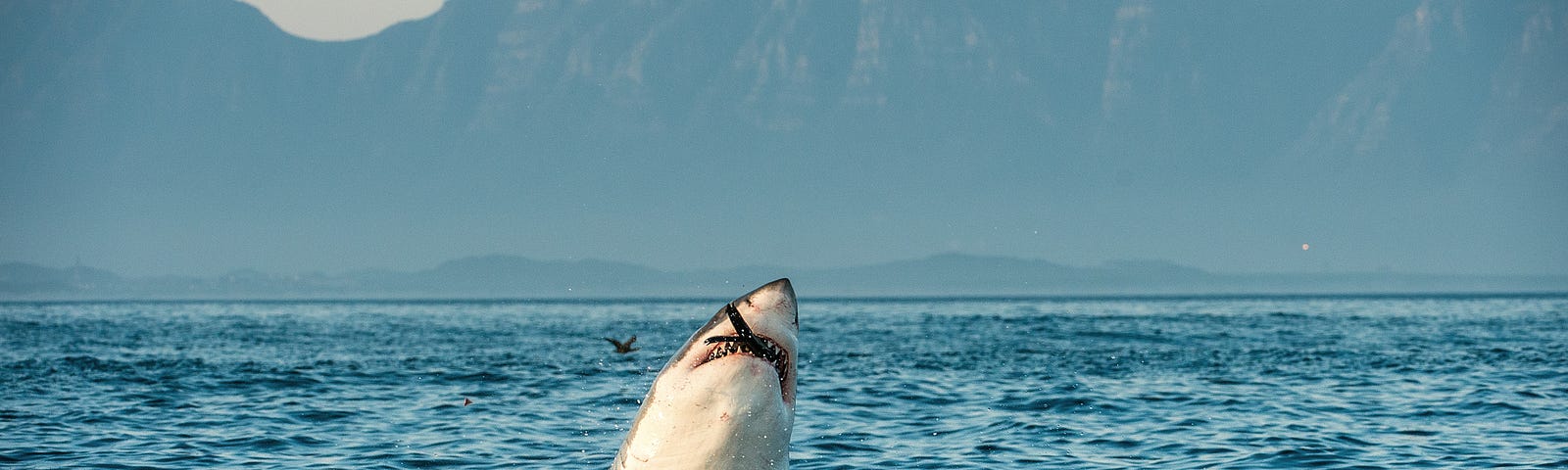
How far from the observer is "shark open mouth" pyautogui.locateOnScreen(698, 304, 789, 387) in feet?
17.4

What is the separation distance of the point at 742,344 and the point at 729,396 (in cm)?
21

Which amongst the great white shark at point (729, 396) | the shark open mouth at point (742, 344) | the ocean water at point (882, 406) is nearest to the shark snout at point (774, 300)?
the great white shark at point (729, 396)

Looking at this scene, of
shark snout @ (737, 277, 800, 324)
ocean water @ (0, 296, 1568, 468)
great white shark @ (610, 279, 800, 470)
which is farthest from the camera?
ocean water @ (0, 296, 1568, 468)

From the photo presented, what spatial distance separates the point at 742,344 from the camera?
5.31m

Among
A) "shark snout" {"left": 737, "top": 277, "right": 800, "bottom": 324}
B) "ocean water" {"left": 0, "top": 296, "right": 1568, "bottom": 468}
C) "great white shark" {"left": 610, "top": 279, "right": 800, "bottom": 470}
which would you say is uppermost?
"shark snout" {"left": 737, "top": 277, "right": 800, "bottom": 324}

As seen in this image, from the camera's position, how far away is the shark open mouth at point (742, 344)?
5.30 m

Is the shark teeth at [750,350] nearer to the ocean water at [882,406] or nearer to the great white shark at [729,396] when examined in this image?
the great white shark at [729,396]

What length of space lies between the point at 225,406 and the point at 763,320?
73.2 ft

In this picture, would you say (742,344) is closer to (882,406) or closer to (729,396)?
(729,396)

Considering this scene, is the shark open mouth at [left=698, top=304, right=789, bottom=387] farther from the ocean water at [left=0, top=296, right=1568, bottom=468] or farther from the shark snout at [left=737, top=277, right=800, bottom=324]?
the ocean water at [left=0, top=296, right=1568, bottom=468]

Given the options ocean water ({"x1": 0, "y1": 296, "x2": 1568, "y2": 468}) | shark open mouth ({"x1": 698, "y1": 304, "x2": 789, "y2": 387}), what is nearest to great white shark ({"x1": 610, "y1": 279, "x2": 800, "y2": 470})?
shark open mouth ({"x1": 698, "y1": 304, "x2": 789, "y2": 387})

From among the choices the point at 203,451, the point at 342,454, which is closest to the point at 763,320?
the point at 342,454

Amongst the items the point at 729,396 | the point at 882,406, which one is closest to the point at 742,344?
the point at 729,396

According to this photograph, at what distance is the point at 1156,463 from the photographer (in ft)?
56.2
